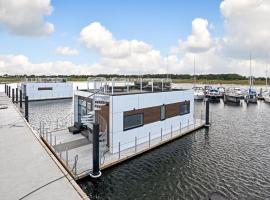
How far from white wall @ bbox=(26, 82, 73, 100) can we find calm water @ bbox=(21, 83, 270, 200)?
40637mm

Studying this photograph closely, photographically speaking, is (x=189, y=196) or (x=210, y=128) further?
(x=210, y=128)

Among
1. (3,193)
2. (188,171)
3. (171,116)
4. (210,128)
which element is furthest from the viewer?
(210,128)

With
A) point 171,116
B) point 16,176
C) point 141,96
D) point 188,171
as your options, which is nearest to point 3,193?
point 16,176

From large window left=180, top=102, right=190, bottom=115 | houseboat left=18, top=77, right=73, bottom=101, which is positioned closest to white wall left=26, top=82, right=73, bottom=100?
houseboat left=18, top=77, right=73, bottom=101

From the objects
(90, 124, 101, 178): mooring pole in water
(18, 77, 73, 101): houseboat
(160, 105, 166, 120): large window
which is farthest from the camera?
(18, 77, 73, 101): houseboat

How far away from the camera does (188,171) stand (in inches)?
612

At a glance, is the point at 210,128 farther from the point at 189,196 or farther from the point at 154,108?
the point at 189,196

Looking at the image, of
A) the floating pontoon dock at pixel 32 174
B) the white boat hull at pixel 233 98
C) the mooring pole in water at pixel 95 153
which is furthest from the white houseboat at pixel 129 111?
the white boat hull at pixel 233 98

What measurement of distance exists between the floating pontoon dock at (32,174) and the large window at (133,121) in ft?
19.3

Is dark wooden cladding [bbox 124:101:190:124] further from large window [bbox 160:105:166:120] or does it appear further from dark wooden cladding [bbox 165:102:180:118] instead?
large window [bbox 160:105:166:120]

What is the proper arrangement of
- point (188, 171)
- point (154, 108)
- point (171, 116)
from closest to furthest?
point (188, 171) → point (154, 108) → point (171, 116)

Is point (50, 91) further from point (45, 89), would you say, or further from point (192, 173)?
point (192, 173)

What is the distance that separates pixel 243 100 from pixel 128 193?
2365 inches

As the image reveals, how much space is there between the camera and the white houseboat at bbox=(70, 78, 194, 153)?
57.0 feet
